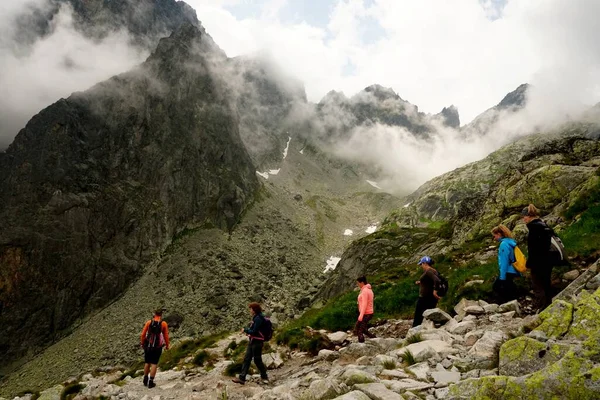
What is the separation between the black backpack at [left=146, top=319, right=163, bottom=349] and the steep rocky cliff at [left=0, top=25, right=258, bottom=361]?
11812 cm

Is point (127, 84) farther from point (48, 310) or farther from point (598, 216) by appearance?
point (598, 216)

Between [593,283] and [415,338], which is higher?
[593,283]

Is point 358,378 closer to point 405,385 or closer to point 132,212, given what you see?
point 405,385

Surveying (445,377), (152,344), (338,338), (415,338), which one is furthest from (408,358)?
(152,344)

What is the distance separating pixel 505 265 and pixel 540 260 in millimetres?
1871

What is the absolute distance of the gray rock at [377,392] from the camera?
6.66 m

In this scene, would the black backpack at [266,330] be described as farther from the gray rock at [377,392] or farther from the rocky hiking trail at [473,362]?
the gray rock at [377,392]

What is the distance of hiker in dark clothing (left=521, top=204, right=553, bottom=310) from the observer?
1097 centimetres

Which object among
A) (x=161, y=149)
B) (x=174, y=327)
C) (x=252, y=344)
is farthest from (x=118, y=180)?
(x=252, y=344)

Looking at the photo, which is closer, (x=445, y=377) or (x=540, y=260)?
(x=445, y=377)

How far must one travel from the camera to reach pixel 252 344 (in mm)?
14680

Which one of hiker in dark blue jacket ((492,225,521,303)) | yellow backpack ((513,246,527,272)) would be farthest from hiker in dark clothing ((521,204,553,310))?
hiker in dark blue jacket ((492,225,521,303))

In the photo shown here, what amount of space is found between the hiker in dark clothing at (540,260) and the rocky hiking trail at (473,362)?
1.15 metres

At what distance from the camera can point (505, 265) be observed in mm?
12898
